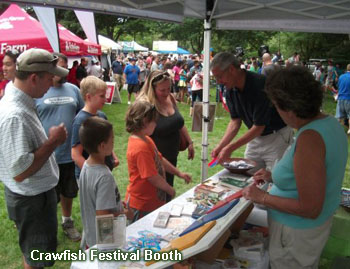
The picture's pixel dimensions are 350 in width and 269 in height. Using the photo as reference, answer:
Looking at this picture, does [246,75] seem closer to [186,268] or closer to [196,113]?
[196,113]

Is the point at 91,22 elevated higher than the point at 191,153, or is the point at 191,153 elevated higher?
the point at 91,22

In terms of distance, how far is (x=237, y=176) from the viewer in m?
2.67

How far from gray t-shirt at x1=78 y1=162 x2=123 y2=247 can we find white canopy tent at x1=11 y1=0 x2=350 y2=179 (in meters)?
1.68

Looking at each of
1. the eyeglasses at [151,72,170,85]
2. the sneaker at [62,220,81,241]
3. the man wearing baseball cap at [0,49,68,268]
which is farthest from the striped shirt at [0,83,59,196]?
the sneaker at [62,220,81,241]

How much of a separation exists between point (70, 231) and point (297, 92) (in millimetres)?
2833

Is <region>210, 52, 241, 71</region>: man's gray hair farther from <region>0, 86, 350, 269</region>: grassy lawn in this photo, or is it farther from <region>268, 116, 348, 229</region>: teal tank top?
<region>0, 86, 350, 269</region>: grassy lawn

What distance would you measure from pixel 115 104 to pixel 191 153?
8419 millimetres

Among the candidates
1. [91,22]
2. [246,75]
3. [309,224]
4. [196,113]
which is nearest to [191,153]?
[196,113]

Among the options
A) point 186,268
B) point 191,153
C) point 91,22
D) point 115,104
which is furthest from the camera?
point 115,104

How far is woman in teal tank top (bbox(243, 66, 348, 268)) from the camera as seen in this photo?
1.44 meters

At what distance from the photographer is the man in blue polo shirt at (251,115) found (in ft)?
8.93

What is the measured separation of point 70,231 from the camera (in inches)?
132

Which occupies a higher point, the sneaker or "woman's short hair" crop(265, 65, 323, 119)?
"woman's short hair" crop(265, 65, 323, 119)

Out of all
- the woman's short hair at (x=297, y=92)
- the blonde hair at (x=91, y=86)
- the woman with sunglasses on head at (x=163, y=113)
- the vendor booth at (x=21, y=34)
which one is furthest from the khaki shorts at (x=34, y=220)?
the vendor booth at (x=21, y=34)
